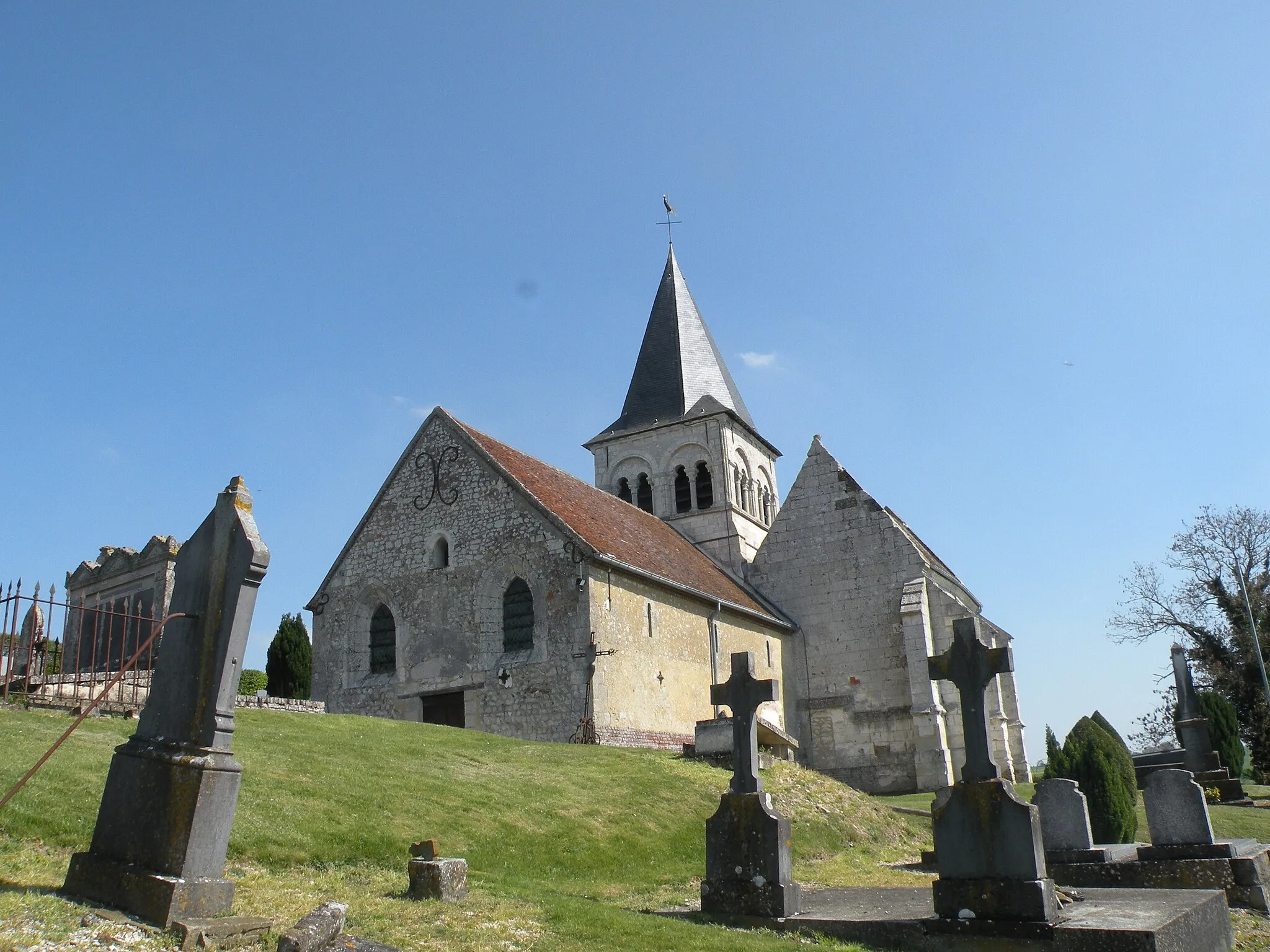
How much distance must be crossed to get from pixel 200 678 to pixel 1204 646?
121 feet

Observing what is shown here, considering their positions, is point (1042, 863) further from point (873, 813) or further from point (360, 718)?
point (360, 718)

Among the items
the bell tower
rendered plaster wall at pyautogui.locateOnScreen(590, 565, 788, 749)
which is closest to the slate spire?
the bell tower

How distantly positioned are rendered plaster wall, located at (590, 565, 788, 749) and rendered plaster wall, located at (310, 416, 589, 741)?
1.71 ft

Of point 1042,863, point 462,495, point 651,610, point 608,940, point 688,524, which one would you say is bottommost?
point 608,940

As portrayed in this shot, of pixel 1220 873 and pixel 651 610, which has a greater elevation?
pixel 651 610

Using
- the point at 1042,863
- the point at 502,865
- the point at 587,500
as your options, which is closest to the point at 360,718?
the point at 502,865

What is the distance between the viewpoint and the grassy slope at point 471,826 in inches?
283

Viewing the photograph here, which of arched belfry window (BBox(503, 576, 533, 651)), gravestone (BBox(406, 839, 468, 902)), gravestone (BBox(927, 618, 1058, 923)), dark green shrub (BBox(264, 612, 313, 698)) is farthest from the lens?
dark green shrub (BBox(264, 612, 313, 698))

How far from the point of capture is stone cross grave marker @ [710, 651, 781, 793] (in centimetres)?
930

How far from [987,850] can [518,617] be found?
13.5 meters

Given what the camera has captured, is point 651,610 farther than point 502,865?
Yes

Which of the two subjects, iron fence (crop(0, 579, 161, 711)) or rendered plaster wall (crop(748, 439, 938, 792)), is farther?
rendered plaster wall (crop(748, 439, 938, 792))

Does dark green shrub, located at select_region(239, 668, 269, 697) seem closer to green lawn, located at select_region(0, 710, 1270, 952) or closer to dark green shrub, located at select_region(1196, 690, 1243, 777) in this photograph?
green lawn, located at select_region(0, 710, 1270, 952)

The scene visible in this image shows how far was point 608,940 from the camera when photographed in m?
6.94
